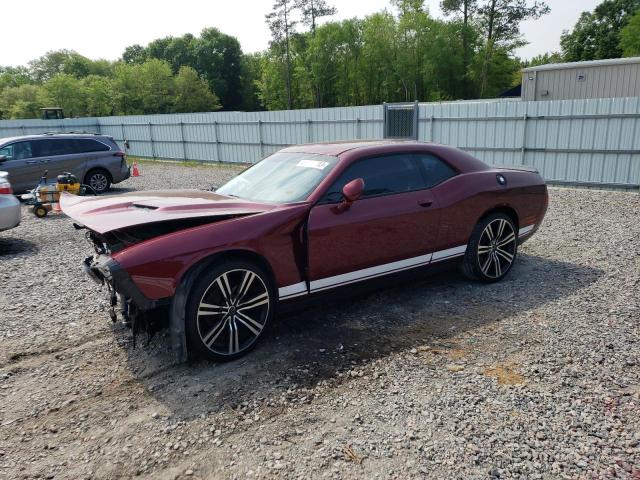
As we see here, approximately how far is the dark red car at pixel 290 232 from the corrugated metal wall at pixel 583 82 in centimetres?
1144

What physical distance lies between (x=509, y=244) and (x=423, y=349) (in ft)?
7.43

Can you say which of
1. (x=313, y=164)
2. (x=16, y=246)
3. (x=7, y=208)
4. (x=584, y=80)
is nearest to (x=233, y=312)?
(x=313, y=164)

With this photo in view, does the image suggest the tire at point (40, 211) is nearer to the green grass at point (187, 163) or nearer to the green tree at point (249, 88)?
the green grass at point (187, 163)

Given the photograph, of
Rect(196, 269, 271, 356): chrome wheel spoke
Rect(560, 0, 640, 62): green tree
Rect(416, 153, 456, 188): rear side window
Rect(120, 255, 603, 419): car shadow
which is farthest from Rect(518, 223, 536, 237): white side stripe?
Rect(560, 0, 640, 62): green tree

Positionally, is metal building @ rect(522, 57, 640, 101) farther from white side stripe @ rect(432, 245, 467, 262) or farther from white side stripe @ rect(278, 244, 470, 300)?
white side stripe @ rect(278, 244, 470, 300)

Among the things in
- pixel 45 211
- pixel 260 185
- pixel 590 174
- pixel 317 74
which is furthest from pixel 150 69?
pixel 260 185

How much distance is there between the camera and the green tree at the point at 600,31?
184 ft

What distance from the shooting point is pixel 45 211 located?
1060cm

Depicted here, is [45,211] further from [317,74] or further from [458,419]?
[317,74]

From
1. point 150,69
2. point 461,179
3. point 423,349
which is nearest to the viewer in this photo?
point 423,349

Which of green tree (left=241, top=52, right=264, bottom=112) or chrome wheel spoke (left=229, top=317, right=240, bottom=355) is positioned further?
green tree (left=241, top=52, right=264, bottom=112)

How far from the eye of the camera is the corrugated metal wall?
46.3ft

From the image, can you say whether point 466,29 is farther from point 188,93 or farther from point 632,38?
point 188,93

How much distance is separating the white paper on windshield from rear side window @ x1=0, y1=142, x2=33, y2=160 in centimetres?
1047
